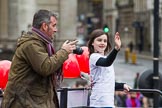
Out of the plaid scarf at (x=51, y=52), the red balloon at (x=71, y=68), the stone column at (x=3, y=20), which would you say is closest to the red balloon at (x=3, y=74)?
the red balloon at (x=71, y=68)

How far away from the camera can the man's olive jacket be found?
16.5 ft

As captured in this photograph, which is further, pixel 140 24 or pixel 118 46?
pixel 140 24

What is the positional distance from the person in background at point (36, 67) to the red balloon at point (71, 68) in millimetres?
1761

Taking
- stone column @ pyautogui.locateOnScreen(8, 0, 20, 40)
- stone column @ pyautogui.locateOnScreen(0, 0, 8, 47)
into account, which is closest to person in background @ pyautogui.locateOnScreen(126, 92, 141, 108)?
stone column @ pyautogui.locateOnScreen(8, 0, 20, 40)

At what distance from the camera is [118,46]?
5.88 m

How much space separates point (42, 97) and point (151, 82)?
534 centimetres

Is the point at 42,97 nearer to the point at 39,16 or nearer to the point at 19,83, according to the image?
the point at 19,83

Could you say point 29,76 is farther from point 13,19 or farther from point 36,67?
point 13,19

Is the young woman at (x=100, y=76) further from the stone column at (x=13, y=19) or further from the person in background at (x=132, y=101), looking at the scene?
the stone column at (x=13, y=19)

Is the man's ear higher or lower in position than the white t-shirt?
higher

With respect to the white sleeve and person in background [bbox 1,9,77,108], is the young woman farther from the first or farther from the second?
person in background [bbox 1,9,77,108]

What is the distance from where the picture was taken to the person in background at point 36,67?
5.01m

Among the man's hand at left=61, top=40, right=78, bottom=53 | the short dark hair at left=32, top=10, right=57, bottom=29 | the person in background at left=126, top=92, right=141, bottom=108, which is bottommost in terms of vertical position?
the person in background at left=126, top=92, right=141, bottom=108

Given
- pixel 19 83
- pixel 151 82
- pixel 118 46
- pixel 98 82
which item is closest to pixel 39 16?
pixel 19 83
